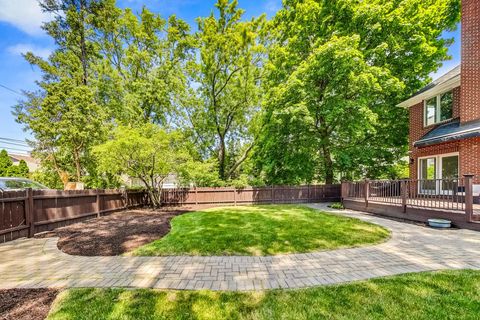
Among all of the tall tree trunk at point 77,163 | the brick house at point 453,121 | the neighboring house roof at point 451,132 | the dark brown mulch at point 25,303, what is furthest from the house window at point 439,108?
the tall tree trunk at point 77,163

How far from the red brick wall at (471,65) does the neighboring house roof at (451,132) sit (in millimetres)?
415

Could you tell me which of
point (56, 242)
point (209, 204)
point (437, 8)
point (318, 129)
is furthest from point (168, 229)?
point (437, 8)

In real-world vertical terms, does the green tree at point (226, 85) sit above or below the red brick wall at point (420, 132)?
above

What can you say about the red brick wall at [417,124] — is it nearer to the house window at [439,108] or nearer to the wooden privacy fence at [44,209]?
the house window at [439,108]

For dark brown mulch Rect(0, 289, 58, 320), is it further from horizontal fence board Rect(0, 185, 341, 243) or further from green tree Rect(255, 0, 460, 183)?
green tree Rect(255, 0, 460, 183)

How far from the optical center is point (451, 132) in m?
9.45

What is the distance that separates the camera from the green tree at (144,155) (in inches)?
395

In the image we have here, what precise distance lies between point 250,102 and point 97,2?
13256mm

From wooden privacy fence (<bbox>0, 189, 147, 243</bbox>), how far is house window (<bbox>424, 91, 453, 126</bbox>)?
16382mm

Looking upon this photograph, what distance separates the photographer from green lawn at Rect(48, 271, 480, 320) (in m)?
2.58

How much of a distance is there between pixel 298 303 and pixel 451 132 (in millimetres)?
10965

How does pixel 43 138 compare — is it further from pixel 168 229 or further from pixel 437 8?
pixel 437 8

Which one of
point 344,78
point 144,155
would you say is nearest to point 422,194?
point 344,78

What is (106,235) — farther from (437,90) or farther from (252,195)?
(437,90)
